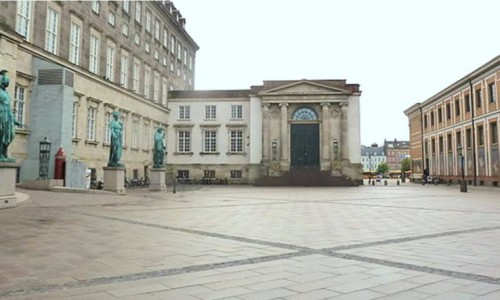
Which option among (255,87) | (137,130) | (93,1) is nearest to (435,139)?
(255,87)

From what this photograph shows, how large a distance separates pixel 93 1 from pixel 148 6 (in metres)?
11.6

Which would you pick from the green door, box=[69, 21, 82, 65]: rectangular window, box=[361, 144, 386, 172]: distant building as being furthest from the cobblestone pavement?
box=[361, 144, 386, 172]: distant building

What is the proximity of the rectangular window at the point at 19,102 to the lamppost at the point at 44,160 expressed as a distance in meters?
3.23

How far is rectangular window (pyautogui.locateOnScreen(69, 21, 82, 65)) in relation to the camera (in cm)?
3253

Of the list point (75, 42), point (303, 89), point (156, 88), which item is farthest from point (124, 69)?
point (303, 89)

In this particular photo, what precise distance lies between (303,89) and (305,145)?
21.8 ft

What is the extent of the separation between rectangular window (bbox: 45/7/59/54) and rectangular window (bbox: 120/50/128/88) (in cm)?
995

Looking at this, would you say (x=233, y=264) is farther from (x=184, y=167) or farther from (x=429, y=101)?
(x=429, y=101)

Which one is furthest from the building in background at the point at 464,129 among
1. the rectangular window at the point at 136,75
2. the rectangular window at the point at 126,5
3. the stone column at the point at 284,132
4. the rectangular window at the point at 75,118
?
the rectangular window at the point at 126,5

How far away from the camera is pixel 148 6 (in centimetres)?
4650

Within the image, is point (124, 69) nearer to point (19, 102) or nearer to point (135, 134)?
point (135, 134)

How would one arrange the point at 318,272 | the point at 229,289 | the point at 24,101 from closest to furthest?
the point at 229,289, the point at 318,272, the point at 24,101

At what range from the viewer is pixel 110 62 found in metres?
38.5

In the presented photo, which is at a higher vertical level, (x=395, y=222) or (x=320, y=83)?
(x=320, y=83)
